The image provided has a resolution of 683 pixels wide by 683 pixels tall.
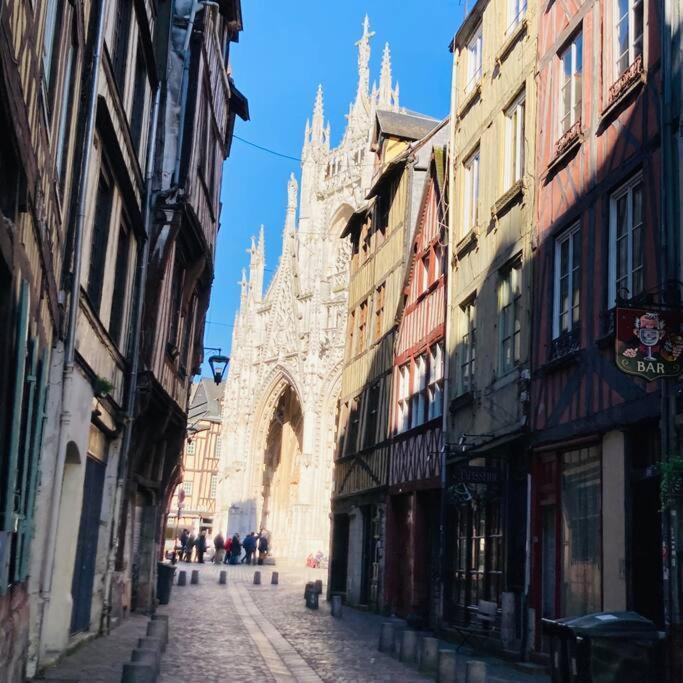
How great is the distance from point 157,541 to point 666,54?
11.3 metres

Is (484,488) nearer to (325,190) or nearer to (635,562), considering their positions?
(635,562)

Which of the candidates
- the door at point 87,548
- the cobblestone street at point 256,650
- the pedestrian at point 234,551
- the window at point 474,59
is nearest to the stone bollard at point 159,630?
the cobblestone street at point 256,650

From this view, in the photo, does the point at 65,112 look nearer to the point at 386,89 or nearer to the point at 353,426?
the point at 353,426

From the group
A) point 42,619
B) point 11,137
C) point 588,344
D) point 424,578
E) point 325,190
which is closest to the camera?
point 11,137

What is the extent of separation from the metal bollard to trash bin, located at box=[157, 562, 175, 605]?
322 inches

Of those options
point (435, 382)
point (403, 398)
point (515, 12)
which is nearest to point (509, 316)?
point (435, 382)

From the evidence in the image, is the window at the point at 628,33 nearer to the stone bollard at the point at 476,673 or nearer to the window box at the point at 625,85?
the window box at the point at 625,85

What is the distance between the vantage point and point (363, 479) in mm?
20328

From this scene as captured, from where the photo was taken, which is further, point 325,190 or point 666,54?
point 325,190

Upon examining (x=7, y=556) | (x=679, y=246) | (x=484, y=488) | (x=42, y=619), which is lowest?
(x=42, y=619)

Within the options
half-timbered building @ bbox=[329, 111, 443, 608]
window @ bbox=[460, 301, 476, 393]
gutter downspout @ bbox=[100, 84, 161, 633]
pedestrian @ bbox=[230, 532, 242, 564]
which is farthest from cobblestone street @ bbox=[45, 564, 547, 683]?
pedestrian @ bbox=[230, 532, 242, 564]

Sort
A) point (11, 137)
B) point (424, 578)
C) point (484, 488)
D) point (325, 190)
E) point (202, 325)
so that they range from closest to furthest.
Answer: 1. point (11, 137)
2. point (484, 488)
3. point (424, 578)
4. point (202, 325)
5. point (325, 190)

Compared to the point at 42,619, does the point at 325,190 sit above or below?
above

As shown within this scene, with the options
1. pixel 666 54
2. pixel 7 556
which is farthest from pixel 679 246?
pixel 7 556
